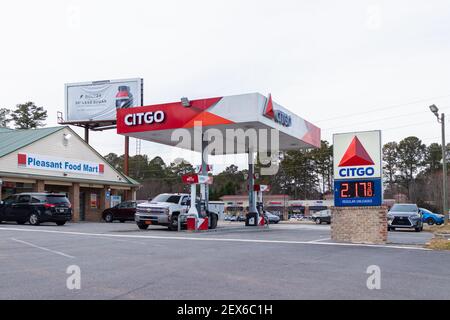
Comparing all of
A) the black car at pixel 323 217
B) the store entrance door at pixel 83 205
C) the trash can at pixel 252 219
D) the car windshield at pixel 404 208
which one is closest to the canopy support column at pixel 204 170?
the trash can at pixel 252 219

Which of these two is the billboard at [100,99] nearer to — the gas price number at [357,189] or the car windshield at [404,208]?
the car windshield at [404,208]

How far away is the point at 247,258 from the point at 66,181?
25868 millimetres

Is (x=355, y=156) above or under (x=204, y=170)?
above

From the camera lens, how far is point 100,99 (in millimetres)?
50938

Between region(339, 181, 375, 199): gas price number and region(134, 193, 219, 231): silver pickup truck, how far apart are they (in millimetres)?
7745

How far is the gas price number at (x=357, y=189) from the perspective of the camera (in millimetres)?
16688

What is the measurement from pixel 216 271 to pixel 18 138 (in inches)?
1173

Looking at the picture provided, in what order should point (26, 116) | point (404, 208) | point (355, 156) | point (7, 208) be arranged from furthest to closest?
1. point (26, 116)
2. point (404, 208)
3. point (7, 208)
4. point (355, 156)

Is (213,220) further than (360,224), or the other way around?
(213,220)

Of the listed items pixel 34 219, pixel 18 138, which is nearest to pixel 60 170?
pixel 18 138

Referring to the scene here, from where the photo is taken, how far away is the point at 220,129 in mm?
22891

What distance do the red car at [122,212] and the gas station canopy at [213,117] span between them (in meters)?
11.0

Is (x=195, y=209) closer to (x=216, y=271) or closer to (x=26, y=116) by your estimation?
(x=216, y=271)

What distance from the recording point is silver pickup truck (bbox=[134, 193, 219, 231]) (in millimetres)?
22625
